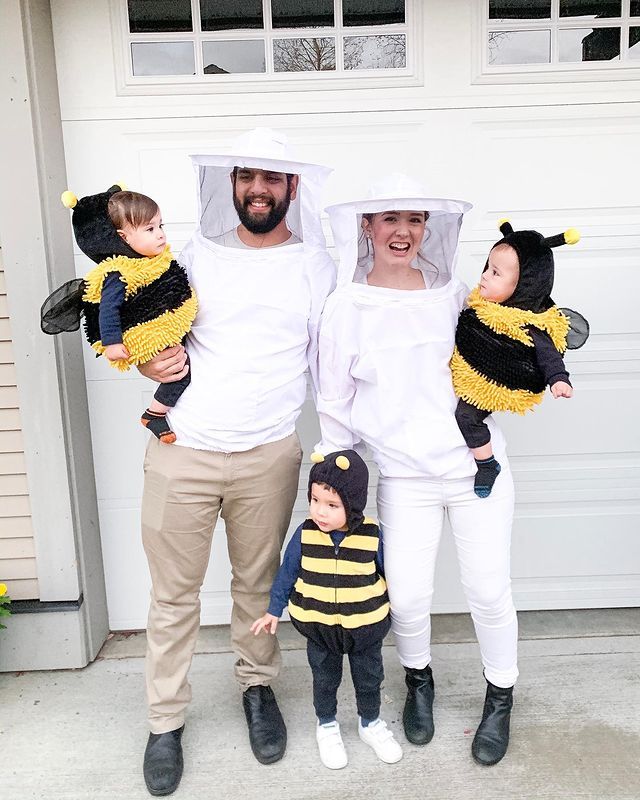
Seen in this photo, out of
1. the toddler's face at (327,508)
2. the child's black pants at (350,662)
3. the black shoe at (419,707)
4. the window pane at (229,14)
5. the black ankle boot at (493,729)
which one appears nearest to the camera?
the toddler's face at (327,508)

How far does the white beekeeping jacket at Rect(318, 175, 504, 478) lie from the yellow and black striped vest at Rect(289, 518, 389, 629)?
0.27 meters

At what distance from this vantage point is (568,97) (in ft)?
9.49

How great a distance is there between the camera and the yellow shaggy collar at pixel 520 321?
6.75 ft

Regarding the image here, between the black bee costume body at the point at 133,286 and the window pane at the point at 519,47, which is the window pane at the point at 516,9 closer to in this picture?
the window pane at the point at 519,47

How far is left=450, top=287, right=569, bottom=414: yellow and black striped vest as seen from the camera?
2068 mm

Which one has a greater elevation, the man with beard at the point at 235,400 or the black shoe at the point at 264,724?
the man with beard at the point at 235,400

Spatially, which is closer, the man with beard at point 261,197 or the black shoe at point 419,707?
the man with beard at point 261,197

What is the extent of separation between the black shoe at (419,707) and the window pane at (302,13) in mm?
2572

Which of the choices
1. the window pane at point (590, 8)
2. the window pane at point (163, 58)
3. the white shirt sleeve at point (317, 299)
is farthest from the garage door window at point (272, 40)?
the white shirt sleeve at point (317, 299)

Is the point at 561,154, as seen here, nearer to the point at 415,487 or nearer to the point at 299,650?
the point at 415,487

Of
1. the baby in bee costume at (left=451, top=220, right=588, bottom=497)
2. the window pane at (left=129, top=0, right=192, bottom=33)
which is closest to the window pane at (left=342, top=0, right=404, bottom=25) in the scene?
the window pane at (left=129, top=0, right=192, bottom=33)

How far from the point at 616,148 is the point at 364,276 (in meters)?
1.44

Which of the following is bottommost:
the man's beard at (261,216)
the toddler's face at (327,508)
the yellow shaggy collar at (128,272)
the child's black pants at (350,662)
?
the child's black pants at (350,662)

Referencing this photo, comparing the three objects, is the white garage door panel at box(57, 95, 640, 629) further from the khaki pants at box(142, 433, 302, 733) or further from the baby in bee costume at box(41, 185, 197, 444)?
the baby in bee costume at box(41, 185, 197, 444)
